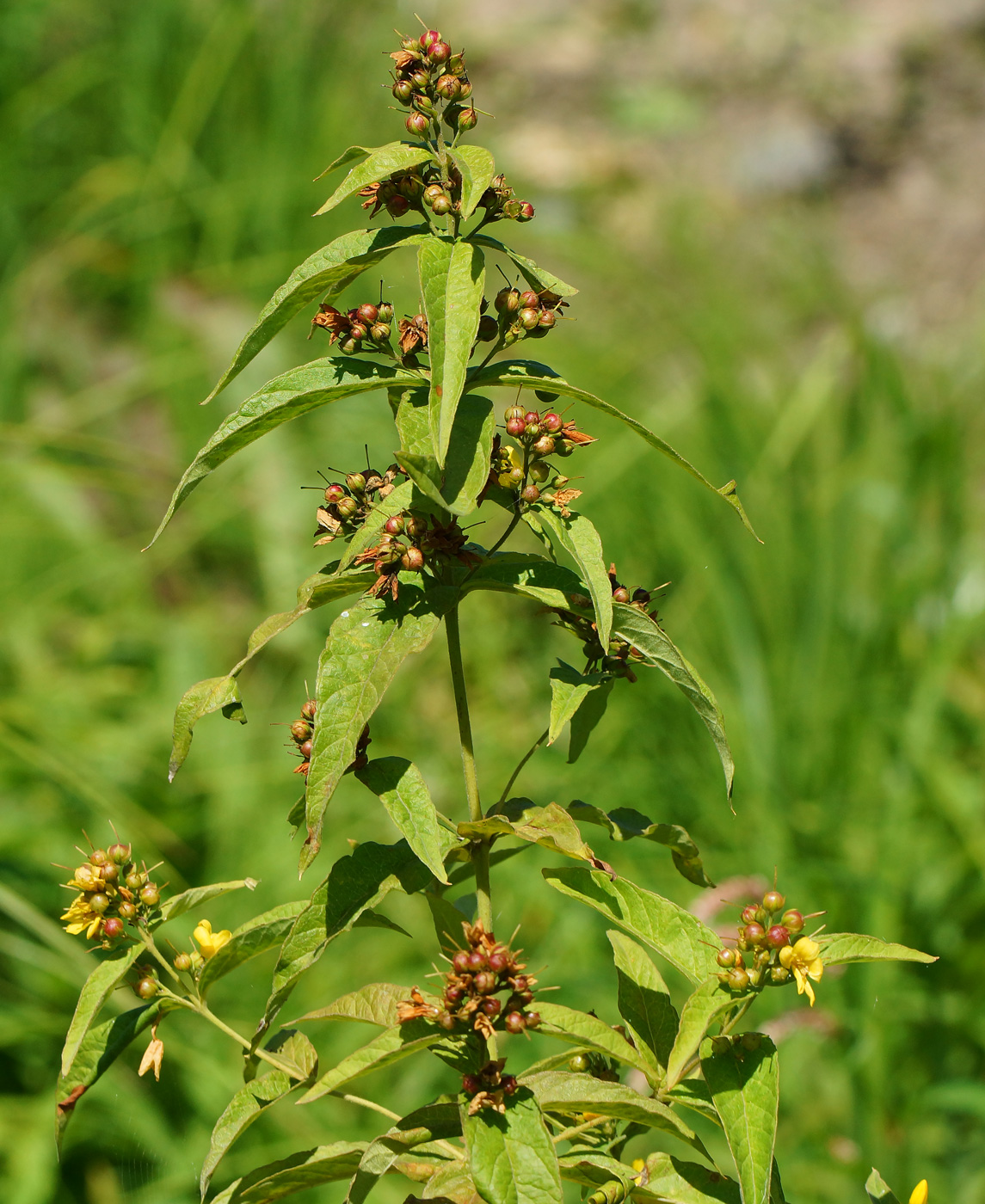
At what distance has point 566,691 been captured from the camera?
33.9 inches

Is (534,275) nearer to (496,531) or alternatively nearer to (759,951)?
(759,951)

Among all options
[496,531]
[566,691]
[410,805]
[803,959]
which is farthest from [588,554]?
[496,531]

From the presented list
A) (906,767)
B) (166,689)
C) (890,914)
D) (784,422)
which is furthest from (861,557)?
(166,689)

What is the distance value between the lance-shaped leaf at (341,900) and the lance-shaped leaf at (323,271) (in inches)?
14.1

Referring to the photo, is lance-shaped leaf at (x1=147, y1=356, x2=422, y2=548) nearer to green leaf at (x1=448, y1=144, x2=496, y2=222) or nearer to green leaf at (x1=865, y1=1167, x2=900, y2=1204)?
green leaf at (x1=448, y1=144, x2=496, y2=222)

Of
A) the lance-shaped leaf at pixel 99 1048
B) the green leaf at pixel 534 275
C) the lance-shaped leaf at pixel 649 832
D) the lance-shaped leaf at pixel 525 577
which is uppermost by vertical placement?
the green leaf at pixel 534 275

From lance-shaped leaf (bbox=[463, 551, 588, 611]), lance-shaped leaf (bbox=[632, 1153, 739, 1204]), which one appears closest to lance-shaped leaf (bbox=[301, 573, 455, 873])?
lance-shaped leaf (bbox=[463, 551, 588, 611])

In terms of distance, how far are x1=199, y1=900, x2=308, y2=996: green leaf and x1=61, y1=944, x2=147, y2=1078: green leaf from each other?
0.08 metres

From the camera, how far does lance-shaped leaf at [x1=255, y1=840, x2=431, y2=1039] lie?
0.82 m

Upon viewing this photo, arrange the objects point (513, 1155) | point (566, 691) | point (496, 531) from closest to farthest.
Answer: point (513, 1155) → point (566, 691) → point (496, 531)

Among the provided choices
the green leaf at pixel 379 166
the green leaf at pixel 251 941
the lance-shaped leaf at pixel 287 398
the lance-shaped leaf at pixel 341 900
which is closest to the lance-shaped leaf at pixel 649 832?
the lance-shaped leaf at pixel 341 900

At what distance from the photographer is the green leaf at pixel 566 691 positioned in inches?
32.6

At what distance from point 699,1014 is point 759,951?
62 millimetres

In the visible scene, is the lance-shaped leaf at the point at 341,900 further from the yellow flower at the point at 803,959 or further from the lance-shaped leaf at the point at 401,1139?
the yellow flower at the point at 803,959
